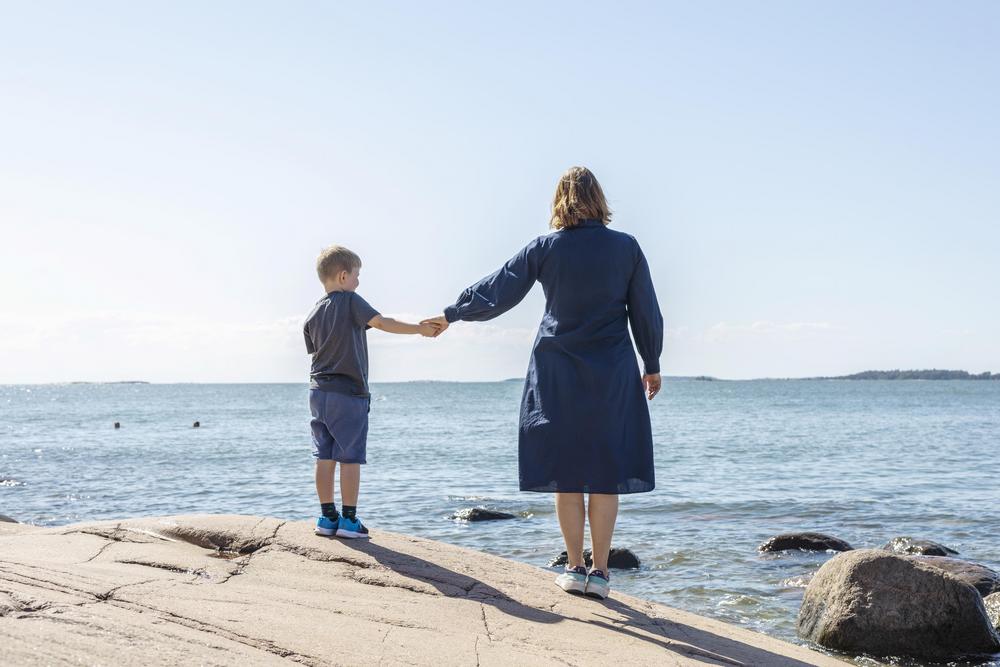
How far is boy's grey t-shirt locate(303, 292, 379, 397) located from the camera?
20.2ft

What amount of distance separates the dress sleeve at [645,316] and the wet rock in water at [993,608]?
4691mm

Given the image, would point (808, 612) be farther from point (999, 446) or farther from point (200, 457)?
point (999, 446)

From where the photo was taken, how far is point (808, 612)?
7.75 metres

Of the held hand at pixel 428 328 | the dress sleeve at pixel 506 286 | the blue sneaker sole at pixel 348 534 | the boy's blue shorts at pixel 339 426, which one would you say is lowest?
the blue sneaker sole at pixel 348 534

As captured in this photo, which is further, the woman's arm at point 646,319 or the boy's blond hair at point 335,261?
the boy's blond hair at point 335,261

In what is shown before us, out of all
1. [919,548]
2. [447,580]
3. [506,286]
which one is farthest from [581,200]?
[919,548]

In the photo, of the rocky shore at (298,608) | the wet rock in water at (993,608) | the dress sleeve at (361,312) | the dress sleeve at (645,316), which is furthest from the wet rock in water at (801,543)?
the dress sleeve at (361,312)

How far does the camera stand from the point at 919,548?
11.2 meters

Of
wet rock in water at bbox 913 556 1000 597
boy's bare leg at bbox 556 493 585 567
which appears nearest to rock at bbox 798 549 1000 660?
wet rock in water at bbox 913 556 1000 597

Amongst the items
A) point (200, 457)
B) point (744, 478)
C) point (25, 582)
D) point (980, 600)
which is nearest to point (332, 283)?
point (25, 582)

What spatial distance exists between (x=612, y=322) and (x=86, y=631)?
10.1 ft

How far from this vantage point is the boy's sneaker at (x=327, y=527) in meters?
6.21

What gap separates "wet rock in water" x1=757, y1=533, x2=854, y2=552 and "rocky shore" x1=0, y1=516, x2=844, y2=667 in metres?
6.49

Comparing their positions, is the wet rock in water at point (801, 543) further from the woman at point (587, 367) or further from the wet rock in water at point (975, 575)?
the woman at point (587, 367)
